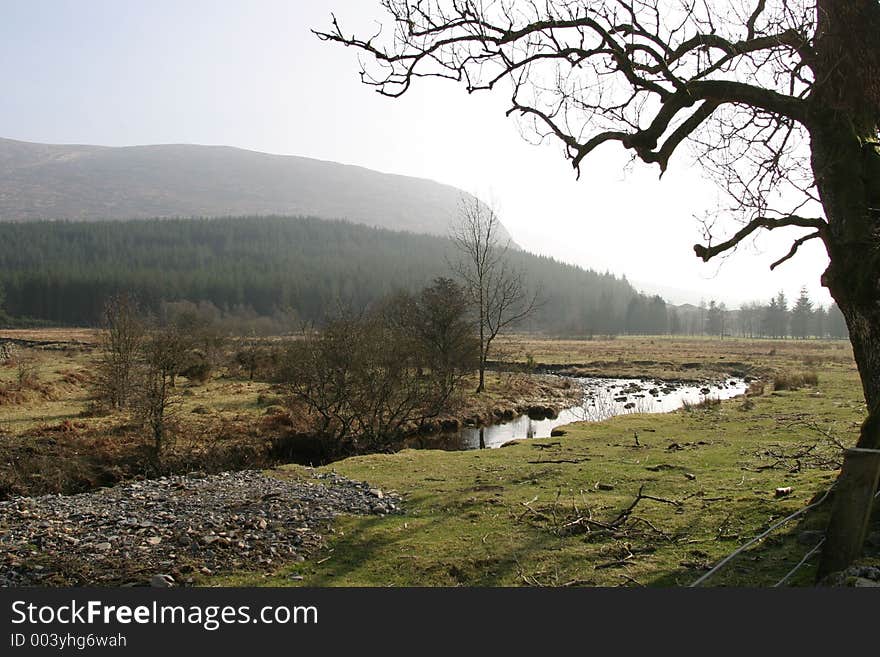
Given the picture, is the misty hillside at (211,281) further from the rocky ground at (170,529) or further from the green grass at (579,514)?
the rocky ground at (170,529)

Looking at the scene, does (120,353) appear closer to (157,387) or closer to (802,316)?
(157,387)

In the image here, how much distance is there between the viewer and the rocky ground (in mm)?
8039

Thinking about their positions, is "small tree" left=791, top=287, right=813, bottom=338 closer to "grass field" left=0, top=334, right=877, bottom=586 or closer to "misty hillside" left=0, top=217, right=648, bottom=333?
"misty hillside" left=0, top=217, right=648, bottom=333

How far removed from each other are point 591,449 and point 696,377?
125ft

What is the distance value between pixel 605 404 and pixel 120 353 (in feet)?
86.7

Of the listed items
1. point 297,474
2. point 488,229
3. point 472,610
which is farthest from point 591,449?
point 488,229

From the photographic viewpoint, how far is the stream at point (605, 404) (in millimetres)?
26578

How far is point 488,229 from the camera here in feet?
133

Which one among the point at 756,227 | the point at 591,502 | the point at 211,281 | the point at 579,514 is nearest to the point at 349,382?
the point at 591,502

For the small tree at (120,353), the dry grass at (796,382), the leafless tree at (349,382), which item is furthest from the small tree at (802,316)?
the small tree at (120,353)

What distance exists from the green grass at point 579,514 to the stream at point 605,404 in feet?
27.9

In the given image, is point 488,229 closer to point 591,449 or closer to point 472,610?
point 591,449

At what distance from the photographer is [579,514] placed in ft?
31.6

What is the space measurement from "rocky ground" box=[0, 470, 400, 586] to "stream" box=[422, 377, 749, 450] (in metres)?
12.8
